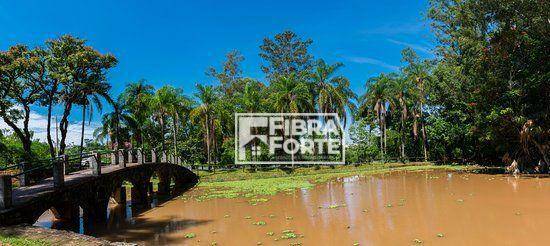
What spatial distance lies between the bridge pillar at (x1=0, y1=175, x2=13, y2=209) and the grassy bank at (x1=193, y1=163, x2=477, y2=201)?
12.7 m

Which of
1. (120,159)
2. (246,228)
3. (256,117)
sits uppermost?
(256,117)

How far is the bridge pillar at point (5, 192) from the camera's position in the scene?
35.6ft

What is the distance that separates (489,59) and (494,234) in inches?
813

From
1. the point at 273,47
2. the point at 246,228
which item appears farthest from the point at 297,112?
the point at 246,228

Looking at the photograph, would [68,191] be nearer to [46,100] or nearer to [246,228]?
[246,228]

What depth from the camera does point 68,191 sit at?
14.6 metres

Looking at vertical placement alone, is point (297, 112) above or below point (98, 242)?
above

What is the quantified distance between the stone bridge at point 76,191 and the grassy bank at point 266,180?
390 cm

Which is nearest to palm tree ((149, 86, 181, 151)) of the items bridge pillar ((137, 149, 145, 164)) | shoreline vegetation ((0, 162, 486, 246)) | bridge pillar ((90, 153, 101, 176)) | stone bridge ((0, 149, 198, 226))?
shoreline vegetation ((0, 162, 486, 246))

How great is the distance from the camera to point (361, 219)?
14969 millimetres

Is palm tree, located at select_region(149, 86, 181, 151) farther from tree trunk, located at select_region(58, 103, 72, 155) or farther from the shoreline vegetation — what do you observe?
tree trunk, located at select_region(58, 103, 72, 155)

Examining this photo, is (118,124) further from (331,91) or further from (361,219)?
(361,219)

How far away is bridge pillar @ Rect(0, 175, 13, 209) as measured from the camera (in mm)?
10845

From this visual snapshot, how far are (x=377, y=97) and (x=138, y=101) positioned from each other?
30514mm
